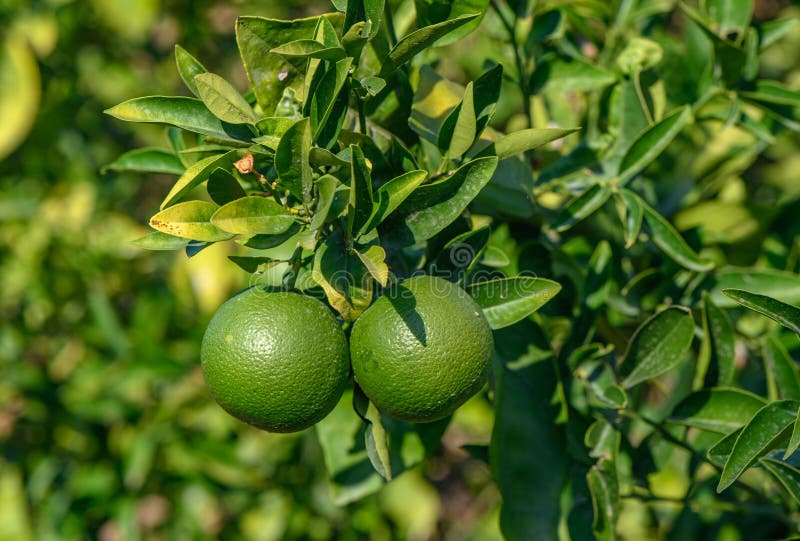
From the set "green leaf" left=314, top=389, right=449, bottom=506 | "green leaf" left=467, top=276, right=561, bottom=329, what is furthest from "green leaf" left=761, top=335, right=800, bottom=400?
"green leaf" left=314, top=389, right=449, bottom=506

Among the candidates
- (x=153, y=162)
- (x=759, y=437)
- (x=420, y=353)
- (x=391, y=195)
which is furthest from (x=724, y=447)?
(x=153, y=162)

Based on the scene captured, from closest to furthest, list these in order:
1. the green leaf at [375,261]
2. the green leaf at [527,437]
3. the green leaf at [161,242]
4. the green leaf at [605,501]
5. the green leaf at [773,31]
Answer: the green leaf at [375,261] → the green leaf at [161,242] → the green leaf at [605,501] → the green leaf at [527,437] → the green leaf at [773,31]

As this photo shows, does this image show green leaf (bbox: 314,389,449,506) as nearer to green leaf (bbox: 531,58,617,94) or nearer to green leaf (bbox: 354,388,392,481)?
green leaf (bbox: 354,388,392,481)

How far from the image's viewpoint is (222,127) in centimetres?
86

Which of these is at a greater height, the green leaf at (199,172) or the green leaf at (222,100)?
the green leaf at (222,100)

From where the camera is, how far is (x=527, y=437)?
3.59 feet

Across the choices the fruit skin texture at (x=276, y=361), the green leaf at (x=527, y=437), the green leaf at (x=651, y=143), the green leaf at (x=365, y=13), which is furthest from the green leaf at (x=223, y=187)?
the green leaf at (x=651, y=143)

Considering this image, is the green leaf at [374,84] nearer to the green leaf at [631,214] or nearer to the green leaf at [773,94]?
the green leaf at [631,214]

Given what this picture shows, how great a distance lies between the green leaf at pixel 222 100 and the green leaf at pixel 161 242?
147 mm

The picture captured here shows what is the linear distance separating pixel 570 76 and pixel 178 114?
2.00 feet

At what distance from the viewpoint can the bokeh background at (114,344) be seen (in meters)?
1.80

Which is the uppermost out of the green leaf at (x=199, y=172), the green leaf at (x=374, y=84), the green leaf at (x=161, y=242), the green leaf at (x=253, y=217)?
the green leaf at (x=374, y=84)

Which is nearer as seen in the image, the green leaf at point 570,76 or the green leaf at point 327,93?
the green leaf at point 327,93

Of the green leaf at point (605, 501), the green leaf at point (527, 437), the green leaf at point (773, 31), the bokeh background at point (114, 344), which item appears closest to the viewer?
the green leaf at point (605, 501)
